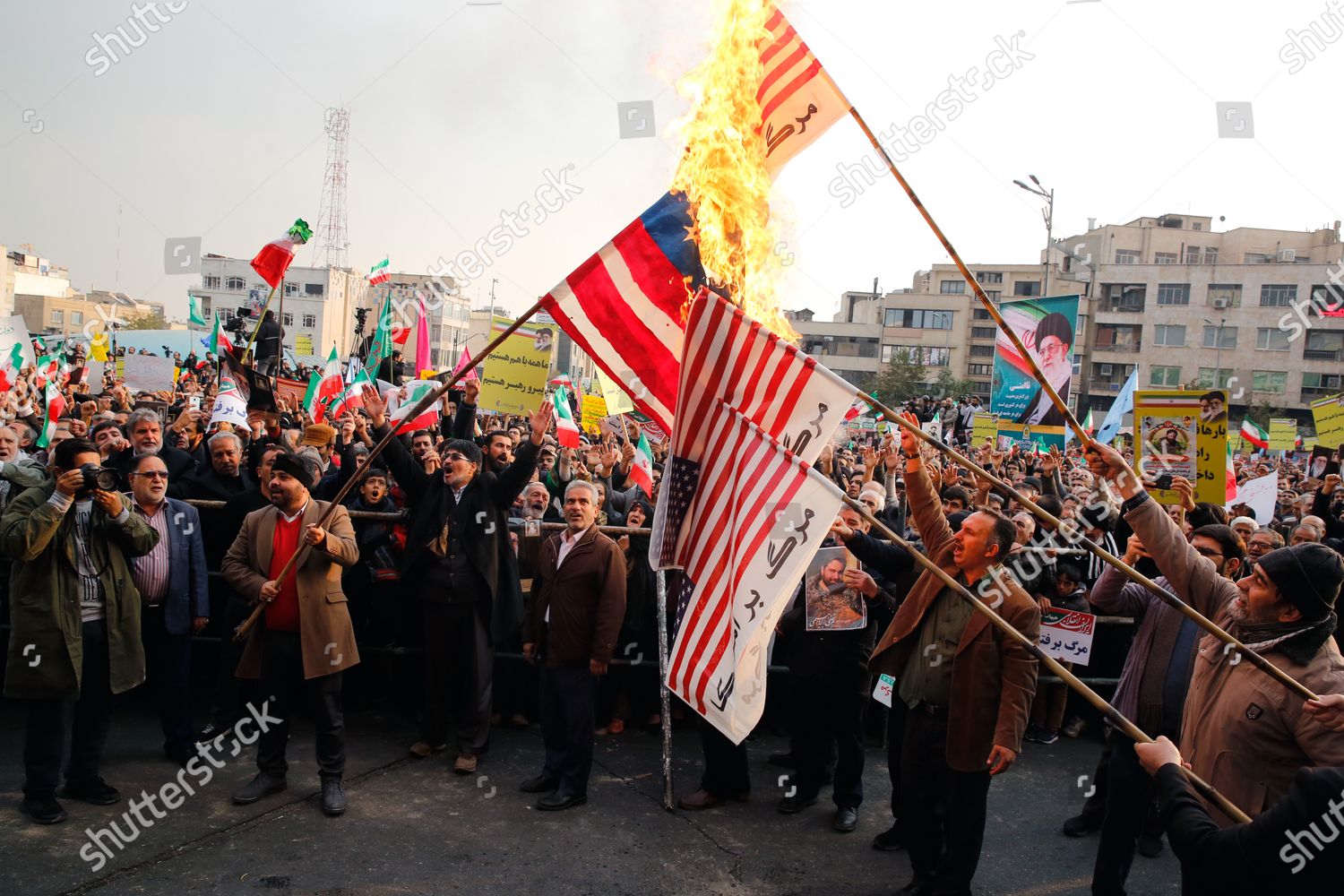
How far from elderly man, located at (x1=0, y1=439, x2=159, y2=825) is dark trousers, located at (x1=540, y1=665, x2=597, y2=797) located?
2.44 metres

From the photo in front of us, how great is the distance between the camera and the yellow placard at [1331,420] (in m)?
12.4

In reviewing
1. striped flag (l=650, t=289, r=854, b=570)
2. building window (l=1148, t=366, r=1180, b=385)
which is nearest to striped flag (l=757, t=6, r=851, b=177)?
striped flag (l=650, t=289, r=854, b=570)

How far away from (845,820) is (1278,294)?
2958 inches

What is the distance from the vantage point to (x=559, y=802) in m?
5.87

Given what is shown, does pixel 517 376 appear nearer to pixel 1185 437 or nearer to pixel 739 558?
pixel 1185 437

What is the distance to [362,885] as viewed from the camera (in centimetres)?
483

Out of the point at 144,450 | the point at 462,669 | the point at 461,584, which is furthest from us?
the point at 144,450

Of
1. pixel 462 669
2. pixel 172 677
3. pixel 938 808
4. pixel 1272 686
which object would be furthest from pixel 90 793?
pixel 1272 686

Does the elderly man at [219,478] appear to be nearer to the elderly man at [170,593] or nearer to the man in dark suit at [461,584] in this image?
the elderly man at [170,593]

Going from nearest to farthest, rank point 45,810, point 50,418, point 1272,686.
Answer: point 1272,686
point 45,810
point 50,418

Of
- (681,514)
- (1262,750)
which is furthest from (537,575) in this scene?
(1262,750)

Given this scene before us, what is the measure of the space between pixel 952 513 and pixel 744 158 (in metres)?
3.29

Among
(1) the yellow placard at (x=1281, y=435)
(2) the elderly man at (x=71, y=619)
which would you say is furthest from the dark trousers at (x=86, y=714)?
(1) the yellow placard at (x=1281, y=435)

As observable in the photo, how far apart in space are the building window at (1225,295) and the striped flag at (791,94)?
74.3m
